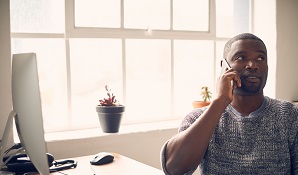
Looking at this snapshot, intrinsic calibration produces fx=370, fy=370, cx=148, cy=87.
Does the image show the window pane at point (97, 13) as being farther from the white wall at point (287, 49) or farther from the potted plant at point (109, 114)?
the white wall at point (287, 49)

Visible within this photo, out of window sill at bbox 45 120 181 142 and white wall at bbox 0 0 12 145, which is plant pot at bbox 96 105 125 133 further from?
white wall at bbox 0 0 12 145

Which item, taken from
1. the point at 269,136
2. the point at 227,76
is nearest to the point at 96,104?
the point at 227,76

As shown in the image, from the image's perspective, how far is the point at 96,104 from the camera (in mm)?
2682

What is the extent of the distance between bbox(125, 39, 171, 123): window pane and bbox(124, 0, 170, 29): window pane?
12 cm

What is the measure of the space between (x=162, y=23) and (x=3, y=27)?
Result: 1.25 meters

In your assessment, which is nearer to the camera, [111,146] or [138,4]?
[111,146]

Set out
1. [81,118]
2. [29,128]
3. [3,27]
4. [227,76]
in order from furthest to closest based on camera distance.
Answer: [81,118]
[3,27]
[227,76]
[29,128]

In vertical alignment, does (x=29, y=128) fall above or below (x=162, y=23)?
below

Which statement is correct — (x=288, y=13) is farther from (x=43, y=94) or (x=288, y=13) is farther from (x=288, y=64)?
(x=43, y=94)

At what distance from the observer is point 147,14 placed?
9.40ft

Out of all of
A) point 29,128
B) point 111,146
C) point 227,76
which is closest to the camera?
point 29,128

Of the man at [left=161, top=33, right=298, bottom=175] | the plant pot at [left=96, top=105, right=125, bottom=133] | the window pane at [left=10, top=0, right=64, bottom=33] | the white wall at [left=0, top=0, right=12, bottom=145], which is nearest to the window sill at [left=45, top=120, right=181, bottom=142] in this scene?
the plant pot at [left=96, top=105, right=125, bottom=133]

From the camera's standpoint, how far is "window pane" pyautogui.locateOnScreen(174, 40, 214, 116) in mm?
3027

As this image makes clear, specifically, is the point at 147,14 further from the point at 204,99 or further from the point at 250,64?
the point at 250,64
